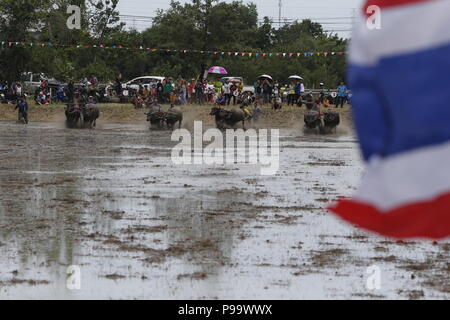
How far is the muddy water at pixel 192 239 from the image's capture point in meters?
10.4

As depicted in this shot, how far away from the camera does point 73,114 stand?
4062 cm

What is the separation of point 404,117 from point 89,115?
37.5 meters

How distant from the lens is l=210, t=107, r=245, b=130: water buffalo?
130ft

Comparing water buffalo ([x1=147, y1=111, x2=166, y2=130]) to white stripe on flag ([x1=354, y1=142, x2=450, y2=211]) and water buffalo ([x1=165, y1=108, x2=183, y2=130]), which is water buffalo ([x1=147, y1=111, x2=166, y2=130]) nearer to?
water buffalo ([x1=165, y1=108, x2=183, y2=130])

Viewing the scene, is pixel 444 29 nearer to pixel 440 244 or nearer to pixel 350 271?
pixel 350 271

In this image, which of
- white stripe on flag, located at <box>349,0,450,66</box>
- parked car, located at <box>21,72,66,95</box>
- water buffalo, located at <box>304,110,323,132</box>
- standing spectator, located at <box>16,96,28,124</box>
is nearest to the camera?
white stripe on flag, located at <box>349,0,450,66</box>

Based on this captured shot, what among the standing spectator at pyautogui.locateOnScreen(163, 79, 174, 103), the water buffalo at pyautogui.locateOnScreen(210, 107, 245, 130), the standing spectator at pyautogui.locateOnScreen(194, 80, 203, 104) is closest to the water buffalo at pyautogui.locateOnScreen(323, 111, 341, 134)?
the water buffalo at pyautogui.locateOnScreen(210, 107, 245, 130)

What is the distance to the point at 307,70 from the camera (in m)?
71.6

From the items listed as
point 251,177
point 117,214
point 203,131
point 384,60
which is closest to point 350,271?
point 117,214

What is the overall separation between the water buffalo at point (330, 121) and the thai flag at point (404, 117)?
3563 cm

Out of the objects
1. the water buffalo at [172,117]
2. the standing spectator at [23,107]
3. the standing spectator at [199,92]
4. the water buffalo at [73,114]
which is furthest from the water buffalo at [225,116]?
the standing spectator at [199,92]

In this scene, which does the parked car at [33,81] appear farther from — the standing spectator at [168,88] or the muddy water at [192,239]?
the muddy water at [192,239]

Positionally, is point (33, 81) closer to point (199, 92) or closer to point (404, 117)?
point (199, 92)

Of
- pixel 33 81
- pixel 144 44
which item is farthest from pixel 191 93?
pixel 144 44
